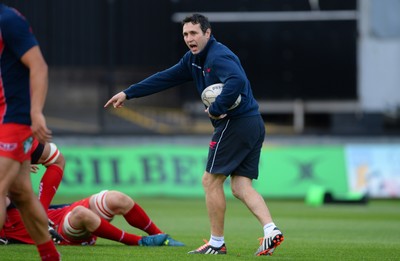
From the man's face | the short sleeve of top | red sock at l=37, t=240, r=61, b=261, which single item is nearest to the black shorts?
the man's face

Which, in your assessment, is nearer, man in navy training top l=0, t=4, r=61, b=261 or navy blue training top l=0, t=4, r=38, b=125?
man in navy training top l=0, t=4, r=61, b=261

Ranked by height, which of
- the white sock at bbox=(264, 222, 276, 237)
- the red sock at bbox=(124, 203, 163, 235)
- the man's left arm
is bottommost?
the red sock at bbox=(124, 203, 163, 235)

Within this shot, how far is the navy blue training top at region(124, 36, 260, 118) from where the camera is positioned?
28.4 feet

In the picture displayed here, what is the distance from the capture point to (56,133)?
23406 millimetres

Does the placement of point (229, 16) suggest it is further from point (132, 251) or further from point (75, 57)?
point (132, 251)

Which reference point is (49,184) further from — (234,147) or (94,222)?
(234,147)

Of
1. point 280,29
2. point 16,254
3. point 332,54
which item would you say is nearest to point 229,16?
Result: point 280,29

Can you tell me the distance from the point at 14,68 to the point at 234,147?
267 cm

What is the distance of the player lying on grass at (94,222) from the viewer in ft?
29.1

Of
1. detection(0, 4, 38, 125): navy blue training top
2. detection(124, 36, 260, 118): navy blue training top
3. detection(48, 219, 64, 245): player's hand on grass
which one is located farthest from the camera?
detection(48, 219, 64, 245): player's hand on grass

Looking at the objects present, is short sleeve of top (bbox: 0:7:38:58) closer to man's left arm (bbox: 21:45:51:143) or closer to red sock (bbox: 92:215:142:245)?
man's left arm (bbox: 21:45:51:143)

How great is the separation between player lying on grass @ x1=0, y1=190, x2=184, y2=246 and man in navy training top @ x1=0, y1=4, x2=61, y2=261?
1.76 meters

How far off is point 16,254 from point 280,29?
18.5 metres

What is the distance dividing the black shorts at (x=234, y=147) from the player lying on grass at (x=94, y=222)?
0.89m
